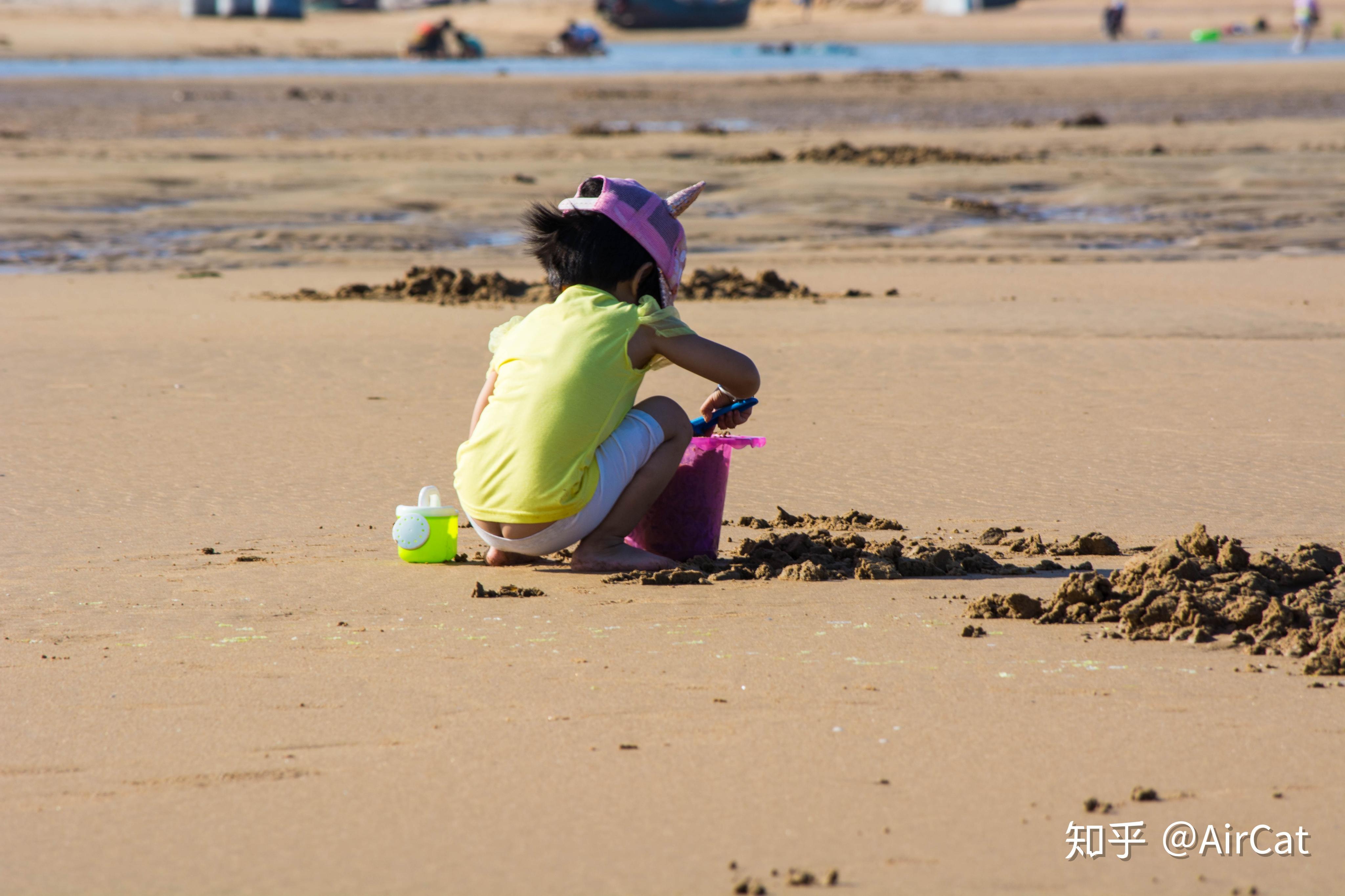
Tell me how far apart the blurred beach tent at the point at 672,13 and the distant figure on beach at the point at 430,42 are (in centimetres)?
1897

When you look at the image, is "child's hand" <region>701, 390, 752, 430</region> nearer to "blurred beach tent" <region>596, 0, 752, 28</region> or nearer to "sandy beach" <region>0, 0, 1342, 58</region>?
"sandy beach" <region>0, 0, 1342, 58</region>

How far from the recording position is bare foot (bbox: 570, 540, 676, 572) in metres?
Result: 3.86

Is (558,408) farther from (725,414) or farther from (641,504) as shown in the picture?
(725,414)

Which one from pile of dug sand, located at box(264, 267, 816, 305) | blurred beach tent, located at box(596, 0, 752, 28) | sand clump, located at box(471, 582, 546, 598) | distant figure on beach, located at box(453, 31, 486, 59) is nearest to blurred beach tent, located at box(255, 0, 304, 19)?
blurred beach tent, located at box(596, 0, 752, 28)

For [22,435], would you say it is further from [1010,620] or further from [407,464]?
[1010,620]

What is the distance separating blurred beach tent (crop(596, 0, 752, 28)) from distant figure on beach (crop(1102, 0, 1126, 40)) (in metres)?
15.2

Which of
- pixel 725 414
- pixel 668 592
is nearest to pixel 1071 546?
pixel 725 414

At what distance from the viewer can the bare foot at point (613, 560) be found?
152 inches

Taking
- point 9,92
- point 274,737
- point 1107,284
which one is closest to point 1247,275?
point 1107,284

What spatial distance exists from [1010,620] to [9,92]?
26688 millimetres

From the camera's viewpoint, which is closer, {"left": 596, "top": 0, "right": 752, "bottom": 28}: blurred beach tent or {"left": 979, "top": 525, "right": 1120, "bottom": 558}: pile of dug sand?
{"left": 979, "top": 525, "right": 1120, "bottom": 558}: pile of dug sand

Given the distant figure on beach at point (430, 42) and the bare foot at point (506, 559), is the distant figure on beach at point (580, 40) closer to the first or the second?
the distant figure on beach at point (430, 42)

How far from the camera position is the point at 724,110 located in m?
25.0

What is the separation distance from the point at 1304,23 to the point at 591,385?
45.2 m
